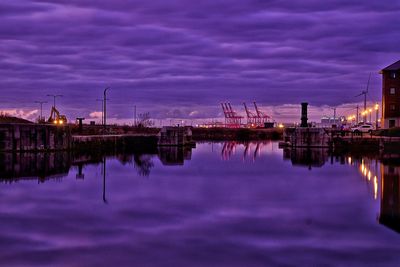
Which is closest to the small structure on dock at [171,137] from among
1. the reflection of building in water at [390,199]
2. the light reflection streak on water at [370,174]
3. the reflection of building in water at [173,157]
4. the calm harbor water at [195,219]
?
the reflection of building in water at [173,157]

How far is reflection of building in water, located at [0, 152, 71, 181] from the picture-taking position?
47.8 metres

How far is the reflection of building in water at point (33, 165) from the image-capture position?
157 feet

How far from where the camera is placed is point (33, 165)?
55.8m

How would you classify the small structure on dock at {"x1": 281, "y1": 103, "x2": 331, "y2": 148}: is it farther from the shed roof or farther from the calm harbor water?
the calm harbor water

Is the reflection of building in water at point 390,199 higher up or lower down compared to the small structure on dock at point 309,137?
lower down

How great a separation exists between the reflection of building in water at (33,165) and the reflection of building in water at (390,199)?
26.9m

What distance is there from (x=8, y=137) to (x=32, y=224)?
4792 centimetres

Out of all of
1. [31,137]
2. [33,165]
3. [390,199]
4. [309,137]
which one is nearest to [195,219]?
[390,199]

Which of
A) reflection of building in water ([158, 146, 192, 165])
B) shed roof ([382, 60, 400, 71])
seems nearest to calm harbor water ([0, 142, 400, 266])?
reflection of building in water ([158, 146, 192, 165])

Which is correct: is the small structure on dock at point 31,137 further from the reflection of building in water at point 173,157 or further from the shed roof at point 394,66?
the shed roof at point 394,66

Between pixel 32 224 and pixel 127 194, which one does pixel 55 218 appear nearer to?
pixel 32 224

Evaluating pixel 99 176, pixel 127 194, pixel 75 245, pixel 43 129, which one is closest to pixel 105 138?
pixel 43 129

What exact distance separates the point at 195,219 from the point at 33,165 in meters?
32.3

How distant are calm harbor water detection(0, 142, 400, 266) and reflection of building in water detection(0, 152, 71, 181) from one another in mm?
411
